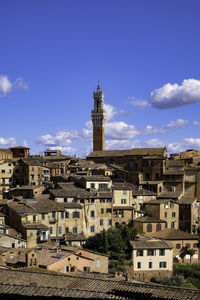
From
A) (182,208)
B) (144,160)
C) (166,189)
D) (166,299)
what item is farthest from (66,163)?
(166,299)

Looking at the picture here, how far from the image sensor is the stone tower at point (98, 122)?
3740 inches

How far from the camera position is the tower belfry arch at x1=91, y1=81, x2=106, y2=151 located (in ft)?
312

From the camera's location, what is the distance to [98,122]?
9694 cm

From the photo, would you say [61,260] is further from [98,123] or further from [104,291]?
[98,123]

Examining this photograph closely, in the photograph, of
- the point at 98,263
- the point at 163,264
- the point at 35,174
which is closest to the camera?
the point at 98,263

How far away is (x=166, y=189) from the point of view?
196 ft

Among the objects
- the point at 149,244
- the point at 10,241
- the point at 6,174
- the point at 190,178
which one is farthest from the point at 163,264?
the point at 6,174

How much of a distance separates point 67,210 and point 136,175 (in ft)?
58.1

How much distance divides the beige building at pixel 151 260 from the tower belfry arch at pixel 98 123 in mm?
54995

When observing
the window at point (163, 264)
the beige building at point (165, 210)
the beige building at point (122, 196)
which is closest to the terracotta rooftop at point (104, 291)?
the window at point (163, 264)

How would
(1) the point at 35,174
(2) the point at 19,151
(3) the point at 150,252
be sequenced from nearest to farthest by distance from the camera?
(3) the point at 150,252, (1) the point at 35,174, (2) the point at 19,151

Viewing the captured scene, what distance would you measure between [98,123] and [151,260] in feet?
196

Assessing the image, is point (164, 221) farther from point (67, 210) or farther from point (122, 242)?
point (67, 210)

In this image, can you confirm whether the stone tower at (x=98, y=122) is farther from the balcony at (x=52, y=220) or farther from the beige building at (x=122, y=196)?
the balcony at (x=52, y=220)
